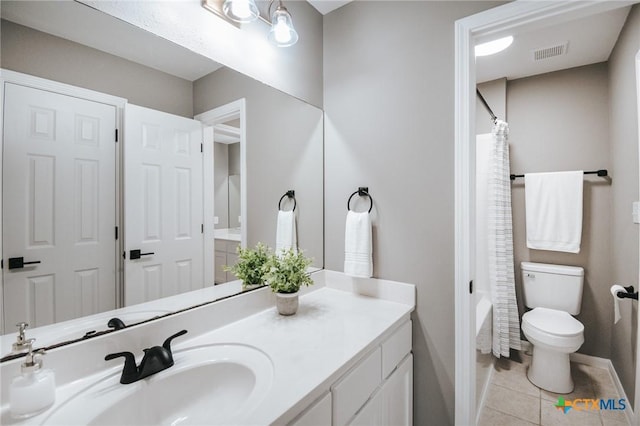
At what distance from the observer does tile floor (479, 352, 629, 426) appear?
5.97 feet

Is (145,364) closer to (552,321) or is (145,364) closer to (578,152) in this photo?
(552,321)

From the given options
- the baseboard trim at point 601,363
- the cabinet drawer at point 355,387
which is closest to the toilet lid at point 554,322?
the baseboard trim at point 601,363

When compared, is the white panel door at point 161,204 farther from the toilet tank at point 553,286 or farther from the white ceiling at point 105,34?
the toilet tank at point 553,286

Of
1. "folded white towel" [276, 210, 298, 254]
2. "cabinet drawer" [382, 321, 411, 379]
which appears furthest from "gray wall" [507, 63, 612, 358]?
"folded white towel" [276, 210, 298, 254]

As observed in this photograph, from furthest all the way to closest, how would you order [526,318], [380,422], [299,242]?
[526,318]
[299,242]
[380,422]

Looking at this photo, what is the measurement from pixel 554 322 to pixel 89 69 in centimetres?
305

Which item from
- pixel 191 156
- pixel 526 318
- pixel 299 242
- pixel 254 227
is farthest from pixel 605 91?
pixel 191 156

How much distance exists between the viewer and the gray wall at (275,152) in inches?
49.1

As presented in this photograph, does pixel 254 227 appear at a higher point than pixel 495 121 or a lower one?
lower

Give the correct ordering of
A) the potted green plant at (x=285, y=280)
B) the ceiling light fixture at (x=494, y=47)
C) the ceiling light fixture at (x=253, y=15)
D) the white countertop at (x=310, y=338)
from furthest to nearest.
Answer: the ceiling light fixture at (x=494, y=47) < the potted green plant at (x=285, y=280) < the ceiling light fixture at (x=253, y=15) < the white countertop at (x=310, y=338)

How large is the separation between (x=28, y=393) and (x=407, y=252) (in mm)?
1362

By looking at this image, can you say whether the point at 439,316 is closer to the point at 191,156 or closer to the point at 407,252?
the point at 407,252

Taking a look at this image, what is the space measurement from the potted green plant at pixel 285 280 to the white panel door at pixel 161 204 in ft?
0.94

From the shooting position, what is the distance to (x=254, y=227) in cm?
142
